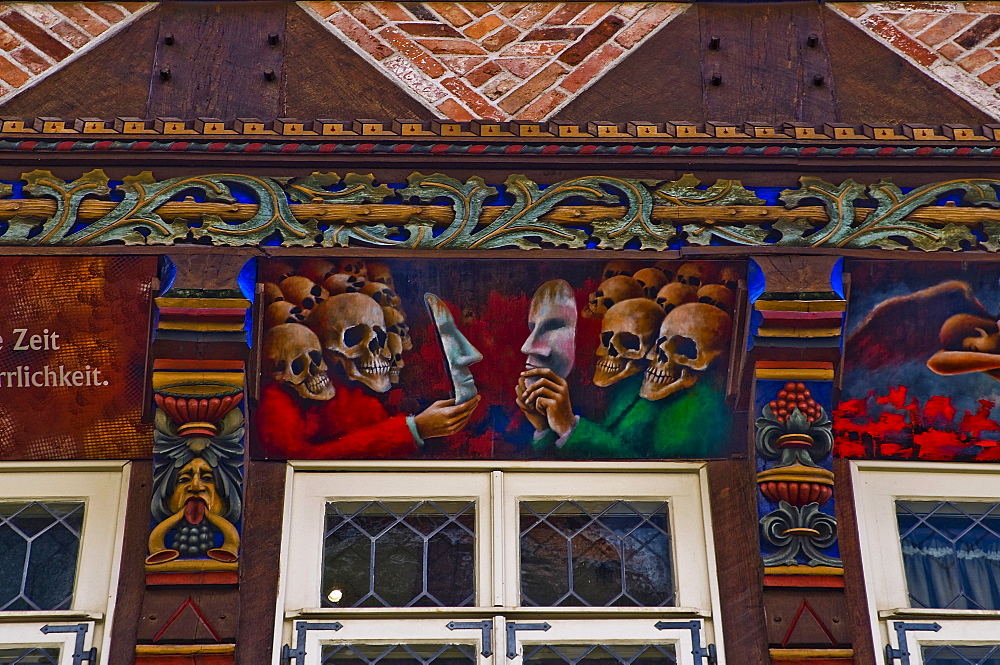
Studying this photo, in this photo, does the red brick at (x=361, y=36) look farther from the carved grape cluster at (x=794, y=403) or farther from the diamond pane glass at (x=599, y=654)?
the diamond pane glass at (x=599, y=654)

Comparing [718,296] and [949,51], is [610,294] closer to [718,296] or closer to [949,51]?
[718,296]

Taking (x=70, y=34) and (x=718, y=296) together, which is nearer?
(x=718, y=296)

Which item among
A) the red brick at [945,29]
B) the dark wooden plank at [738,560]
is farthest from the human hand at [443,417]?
the red brick at [945,29]

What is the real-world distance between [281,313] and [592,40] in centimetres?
149

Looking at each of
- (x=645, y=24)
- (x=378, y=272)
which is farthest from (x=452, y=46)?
(x=378, y=272)

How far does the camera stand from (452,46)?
18.7 ft

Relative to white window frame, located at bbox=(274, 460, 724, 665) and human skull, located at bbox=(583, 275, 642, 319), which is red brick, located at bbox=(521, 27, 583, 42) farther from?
white window frame, located at bbox=(274, 460, 724, 665)

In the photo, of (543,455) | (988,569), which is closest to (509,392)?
(543,455)

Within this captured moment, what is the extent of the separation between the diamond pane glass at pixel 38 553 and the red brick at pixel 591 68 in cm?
211

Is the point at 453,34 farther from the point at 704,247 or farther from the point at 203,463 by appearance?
the point at 203,463

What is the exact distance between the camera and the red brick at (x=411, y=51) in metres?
5.63

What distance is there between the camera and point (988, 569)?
203 inches

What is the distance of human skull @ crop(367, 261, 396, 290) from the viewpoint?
515cm

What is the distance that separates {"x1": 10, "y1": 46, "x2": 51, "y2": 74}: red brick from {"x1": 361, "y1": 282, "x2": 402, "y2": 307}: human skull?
4.63ft
